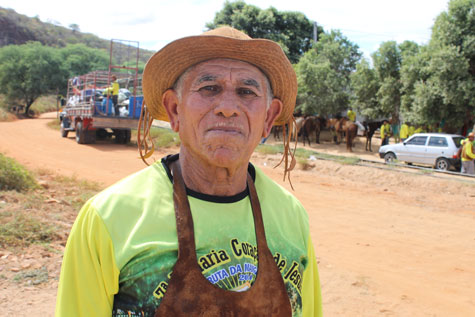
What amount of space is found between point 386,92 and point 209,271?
21885mm

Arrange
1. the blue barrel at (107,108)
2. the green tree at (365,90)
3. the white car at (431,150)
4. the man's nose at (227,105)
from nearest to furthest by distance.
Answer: the man's nose at (227,105), the white car at (431,150), the blue barrel at (107,108), the green tree at (365,90)

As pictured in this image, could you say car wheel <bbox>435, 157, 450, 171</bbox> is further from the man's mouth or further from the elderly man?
the man's mouth

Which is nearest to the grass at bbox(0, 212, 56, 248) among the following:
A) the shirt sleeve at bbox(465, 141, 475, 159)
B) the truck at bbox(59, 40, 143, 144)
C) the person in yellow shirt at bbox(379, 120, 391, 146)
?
the truck at bbox(59, 40, 143, 144)

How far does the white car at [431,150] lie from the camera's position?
14914 millimetres

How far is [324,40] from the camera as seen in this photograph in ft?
84.9

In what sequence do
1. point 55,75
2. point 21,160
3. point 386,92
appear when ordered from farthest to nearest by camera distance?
point 55,75 → point 386,92 → point 21,160

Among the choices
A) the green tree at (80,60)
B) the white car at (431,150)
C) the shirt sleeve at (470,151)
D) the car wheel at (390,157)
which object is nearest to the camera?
the shirt sleeve at (470,151)

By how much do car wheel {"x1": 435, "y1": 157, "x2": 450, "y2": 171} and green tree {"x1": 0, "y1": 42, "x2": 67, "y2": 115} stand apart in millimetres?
29621

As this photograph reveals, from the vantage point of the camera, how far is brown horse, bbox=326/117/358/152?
21219mm

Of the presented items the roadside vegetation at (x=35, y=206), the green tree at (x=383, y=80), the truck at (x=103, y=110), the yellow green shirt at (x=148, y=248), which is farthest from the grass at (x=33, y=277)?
the green tree at (x=383, y=80)

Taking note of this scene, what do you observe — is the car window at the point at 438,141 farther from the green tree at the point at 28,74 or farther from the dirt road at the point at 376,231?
the green tree at the point at 28,74

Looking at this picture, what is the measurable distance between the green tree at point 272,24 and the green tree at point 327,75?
341 cm

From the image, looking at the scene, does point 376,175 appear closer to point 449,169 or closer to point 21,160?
point 449,169

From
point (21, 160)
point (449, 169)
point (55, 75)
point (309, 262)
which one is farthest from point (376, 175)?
point (55, 75)
